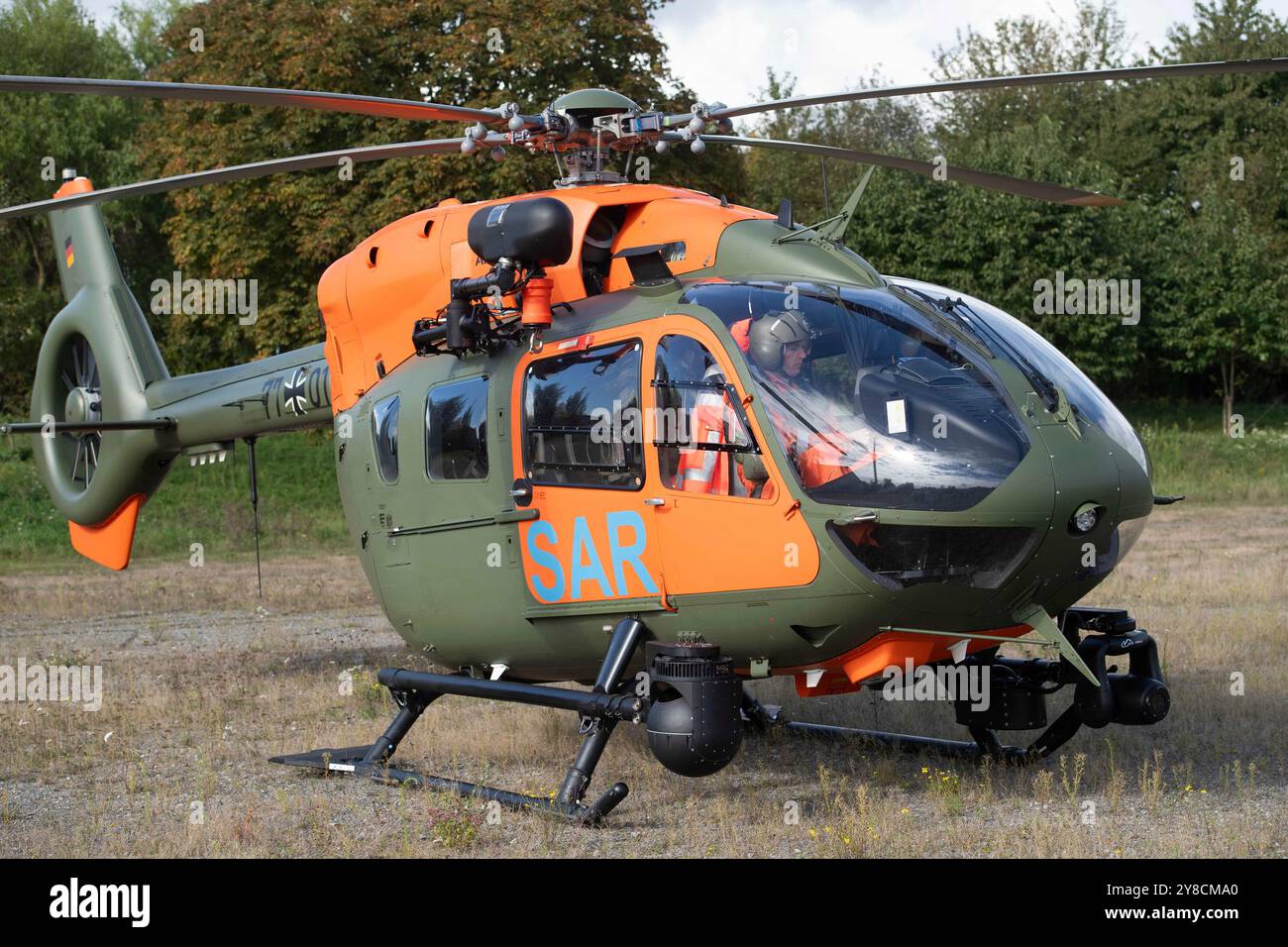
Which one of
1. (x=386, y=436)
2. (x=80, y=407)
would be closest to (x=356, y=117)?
(x=80, y=407)

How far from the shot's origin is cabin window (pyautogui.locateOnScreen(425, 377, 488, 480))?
27.7 feet

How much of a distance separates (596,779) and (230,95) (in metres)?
4.68

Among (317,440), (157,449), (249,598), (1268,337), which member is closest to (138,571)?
(249,598)

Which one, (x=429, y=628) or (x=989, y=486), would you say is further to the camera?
(x=429, y=628)

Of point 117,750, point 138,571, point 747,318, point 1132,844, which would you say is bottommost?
point 138,571

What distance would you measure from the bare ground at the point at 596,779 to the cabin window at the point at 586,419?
1981mm

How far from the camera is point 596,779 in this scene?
895 centimetres

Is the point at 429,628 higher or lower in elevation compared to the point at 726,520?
lower

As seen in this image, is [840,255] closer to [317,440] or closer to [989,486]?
[989,486]

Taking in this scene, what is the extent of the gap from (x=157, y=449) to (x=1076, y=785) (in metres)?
8.30

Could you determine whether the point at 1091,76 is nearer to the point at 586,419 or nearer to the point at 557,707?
the point at 586,419

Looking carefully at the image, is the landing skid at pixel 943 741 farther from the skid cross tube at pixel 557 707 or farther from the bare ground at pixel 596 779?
the skid cross tube at pixel 557 707

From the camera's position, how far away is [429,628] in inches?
359

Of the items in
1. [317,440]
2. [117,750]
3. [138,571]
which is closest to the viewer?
[117,750]
